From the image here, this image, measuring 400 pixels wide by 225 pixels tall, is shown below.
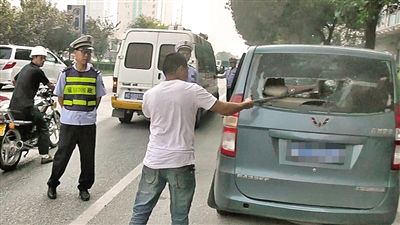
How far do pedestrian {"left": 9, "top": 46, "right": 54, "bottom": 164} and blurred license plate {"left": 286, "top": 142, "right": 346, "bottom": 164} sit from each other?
3.50 metres

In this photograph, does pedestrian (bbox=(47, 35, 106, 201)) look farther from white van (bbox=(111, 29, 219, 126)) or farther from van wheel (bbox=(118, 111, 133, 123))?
van wheel (bbox=(118, 111, 133, 123))

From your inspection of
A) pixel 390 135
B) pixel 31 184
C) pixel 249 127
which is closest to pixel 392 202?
pixel 390 135

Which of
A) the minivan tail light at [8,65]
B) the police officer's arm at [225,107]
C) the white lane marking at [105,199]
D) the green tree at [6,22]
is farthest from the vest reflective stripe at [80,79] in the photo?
the green tree at [6,22]

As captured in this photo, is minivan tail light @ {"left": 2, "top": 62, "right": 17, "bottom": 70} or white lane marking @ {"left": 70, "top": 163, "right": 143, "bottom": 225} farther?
minivan tail light @ {"left": 2, "top": 62, "right": 17, "bottom": 70}

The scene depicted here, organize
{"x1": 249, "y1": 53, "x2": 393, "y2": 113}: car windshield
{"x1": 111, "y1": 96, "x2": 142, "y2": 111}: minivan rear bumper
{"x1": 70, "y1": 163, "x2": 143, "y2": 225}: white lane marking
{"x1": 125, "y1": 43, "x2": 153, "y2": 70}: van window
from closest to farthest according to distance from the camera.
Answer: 1. {"x1": 249, "y1": 53, "x2": 393, "y2": 113}: car windshield
2. {"x1": 70, "y1": 163, "x2": 143, "y2": 225}: white lane marking
3. {"x1": 111, "y1": 96, "x2": 142, "y2": 111}: minivan rear bumper
4. {"x1": 125, "y1": 43, "x2": 153, "y2": 70}: van window

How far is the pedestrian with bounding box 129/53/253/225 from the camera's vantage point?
308 cm

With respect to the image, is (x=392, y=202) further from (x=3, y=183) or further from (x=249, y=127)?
(x=3, y=183)

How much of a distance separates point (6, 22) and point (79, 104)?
21601 mm

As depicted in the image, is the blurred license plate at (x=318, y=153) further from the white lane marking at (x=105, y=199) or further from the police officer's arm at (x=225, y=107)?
the white lane marking at (x=105, y=199)

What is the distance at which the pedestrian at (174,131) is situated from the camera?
3.08 meters

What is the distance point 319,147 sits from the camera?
3.50 metres

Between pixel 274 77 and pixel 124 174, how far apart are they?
298cm

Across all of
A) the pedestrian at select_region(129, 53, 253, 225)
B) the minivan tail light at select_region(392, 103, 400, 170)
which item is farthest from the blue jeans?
the minivan tail light at select_region(392, 103, 400, 170)

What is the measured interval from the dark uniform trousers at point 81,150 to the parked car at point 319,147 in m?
1.71
